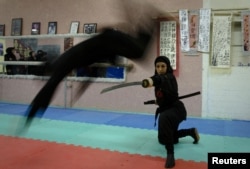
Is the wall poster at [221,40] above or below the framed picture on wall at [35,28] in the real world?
below

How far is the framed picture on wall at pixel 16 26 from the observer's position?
6.97 metres

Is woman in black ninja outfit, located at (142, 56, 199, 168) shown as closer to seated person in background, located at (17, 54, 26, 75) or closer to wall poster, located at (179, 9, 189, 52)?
wall poster, located at (179, 9, 189, 52)

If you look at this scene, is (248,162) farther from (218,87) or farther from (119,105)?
(119,105)

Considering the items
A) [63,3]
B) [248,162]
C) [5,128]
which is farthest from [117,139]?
[63,3]

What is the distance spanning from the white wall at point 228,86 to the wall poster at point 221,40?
4.4 inches

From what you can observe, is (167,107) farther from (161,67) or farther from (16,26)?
(16,26)

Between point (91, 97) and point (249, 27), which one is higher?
point (249, 27)

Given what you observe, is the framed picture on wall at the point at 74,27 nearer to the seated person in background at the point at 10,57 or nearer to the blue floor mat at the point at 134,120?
the seated person in background at the point at 10,57

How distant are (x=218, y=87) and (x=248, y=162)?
3538mm

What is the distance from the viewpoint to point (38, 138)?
3.89 m

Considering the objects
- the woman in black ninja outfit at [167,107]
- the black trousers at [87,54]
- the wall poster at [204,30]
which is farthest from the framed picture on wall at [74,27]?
the black trousers at [87,54]

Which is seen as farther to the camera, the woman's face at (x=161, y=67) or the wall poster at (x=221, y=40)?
the wall poster at (x=221, y=40)

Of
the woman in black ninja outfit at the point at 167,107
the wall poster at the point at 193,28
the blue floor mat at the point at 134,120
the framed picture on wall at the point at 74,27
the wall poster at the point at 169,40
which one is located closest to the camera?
the woman in black ninja outfit at the point at 167,107

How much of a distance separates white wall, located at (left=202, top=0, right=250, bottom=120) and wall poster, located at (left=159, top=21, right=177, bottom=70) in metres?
0.56
